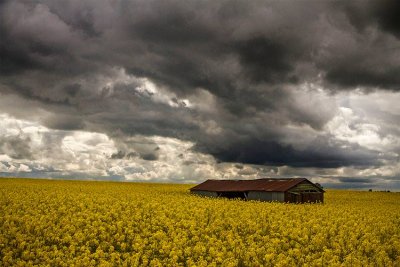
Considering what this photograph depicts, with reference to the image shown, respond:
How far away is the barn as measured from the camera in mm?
43222

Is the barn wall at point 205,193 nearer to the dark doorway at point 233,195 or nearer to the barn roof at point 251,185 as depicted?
the barn roof at point 251,185

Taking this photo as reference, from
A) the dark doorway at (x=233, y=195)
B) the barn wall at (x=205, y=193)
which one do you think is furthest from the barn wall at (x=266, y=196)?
the barn wall at (x=205, y=193)

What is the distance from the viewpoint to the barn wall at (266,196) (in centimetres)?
4306

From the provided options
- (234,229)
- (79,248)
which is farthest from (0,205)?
(234,229)

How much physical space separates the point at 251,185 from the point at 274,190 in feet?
20.8

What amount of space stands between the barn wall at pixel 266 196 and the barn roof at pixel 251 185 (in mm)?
425

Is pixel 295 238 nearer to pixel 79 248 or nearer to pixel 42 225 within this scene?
pixel 79 248

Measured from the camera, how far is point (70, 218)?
74.5ft

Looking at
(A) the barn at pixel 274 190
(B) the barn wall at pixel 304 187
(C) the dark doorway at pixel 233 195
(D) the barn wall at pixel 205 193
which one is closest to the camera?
(A) the barn at pixel 274 190

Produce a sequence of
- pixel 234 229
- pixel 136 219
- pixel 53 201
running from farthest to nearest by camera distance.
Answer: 1. pixel 53 201
2. pixel 136 219
3. pixel 234 229

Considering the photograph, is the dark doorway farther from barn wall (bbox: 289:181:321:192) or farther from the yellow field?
the yellow field

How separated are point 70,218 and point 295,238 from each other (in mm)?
12953

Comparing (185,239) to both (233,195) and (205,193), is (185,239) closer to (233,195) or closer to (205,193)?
(233,195)

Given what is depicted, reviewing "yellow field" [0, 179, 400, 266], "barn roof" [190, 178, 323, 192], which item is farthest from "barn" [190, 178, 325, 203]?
"yellow field" [0, 179, 400, 266]
